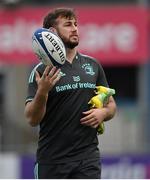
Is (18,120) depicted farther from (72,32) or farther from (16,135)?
(72,32)

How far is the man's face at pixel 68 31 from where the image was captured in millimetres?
6660

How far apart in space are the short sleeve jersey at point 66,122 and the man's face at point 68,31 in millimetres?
189

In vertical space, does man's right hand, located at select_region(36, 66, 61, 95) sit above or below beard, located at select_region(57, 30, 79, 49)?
below

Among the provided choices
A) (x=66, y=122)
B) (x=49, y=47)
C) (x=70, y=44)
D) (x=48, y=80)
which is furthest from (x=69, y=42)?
(x=66, y=122)

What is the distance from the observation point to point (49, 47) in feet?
21.2

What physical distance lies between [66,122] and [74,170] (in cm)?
36

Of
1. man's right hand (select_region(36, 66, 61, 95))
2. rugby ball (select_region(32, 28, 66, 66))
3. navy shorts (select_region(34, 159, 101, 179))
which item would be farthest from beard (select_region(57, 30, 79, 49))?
navy shorts (select_region(34, 159, 101, 179))

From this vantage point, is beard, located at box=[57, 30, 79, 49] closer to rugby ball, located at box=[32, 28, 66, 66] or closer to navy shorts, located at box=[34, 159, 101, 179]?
rugby ball, located at box=[32, 28, 66, 66]

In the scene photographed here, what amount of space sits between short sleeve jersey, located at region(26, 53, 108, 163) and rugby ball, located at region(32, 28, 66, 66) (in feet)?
0.56

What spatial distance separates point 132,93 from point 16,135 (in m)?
3.81

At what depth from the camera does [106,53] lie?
19.0 meters

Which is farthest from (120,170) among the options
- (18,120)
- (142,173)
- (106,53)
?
(18,120)

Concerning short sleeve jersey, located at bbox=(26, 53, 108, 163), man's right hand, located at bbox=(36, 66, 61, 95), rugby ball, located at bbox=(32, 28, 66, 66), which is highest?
rugby ball, located at bbox=(32, 28, 66, 66)

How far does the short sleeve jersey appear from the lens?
6.63 meters
